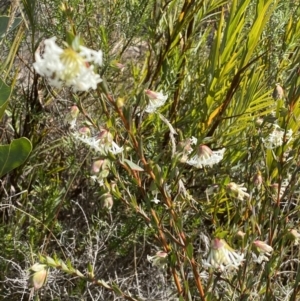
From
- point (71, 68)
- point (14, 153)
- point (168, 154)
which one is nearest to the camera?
point (71, 68)

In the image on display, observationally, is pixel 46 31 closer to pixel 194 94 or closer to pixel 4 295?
pixel 194 94

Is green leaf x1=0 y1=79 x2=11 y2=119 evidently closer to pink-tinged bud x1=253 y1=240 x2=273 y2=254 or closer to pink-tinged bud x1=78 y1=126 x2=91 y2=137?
pink-tinged bud x1=78 y1=126 x2=91 y2=137

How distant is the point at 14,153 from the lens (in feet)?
4.07

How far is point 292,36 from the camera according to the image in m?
1.39

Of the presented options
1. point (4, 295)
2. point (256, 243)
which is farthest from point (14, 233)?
point (256, 243)

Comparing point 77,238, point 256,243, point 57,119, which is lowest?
point 77,238

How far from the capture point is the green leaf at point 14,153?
1.21 meters

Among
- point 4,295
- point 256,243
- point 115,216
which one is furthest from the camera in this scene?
point 115,216

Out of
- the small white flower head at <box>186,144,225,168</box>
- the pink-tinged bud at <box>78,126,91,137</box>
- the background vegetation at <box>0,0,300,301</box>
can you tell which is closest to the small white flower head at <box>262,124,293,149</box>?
the background vegetation at <box>0,0,300,301</box>

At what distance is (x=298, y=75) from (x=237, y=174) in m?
→ 0.46

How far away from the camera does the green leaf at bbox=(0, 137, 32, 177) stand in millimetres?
1211

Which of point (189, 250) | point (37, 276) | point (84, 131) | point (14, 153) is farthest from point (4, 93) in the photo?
point (189, 250)

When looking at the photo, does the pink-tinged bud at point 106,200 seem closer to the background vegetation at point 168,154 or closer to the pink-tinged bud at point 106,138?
the background vegetation at point 168,154

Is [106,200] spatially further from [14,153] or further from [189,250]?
[14,153]
